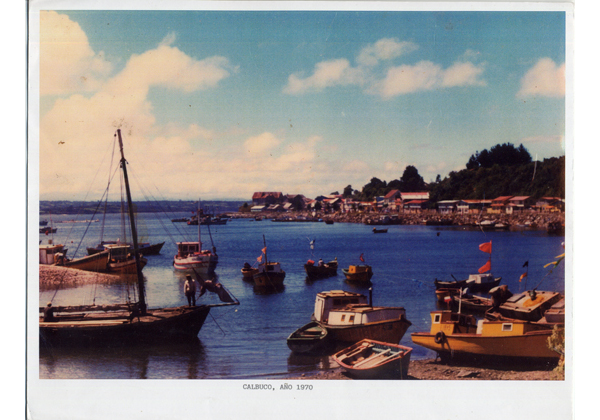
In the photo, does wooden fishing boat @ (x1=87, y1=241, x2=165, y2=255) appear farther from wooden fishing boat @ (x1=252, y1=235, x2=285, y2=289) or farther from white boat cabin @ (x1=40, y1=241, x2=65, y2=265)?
wooden fishing boat @ (x1=252, y1=235, x2=285, y2=289)

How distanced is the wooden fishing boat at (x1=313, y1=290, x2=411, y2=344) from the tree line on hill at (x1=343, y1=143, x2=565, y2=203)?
1.56m

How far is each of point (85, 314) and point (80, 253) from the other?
4.02 ft

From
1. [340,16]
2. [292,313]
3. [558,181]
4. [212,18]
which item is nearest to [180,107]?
[212,18]

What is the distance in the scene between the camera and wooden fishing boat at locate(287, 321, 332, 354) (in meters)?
5.26

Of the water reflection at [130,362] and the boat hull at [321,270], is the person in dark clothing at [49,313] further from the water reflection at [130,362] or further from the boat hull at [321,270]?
the boat hull at [321,270]

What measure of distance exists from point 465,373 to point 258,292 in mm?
3420

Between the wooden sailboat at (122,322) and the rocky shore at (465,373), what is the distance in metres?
1.73

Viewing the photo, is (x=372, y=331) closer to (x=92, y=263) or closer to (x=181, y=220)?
(x=181, y=220)

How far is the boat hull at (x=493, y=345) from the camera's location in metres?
4.32

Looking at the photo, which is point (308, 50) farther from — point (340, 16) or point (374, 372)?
point (374, 372)

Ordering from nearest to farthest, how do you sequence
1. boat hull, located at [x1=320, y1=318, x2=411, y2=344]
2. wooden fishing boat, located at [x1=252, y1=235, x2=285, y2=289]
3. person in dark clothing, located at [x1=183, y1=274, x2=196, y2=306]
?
boat hull, located at [x1=320, y1=318, x2=411, y2=344], person in dark clothing, located at [x1=183, y1=274, x2=196, y2=306], wooden fishing boat, located at [x1=252, y1=235, x2=285, y2=289]

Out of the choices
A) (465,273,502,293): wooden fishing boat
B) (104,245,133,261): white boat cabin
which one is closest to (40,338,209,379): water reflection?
(104,245,133,261): white boat cabin

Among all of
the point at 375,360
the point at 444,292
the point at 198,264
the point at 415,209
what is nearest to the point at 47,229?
the point at 198,264

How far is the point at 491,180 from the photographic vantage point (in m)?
6.16
